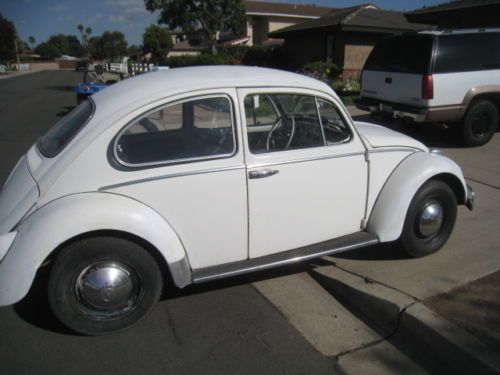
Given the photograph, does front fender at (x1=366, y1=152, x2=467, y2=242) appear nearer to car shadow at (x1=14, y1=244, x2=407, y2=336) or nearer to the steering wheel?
car shadow at (x1=14, y1=244, x2=407, y2=336)

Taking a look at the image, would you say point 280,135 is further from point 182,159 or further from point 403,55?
point 403,55

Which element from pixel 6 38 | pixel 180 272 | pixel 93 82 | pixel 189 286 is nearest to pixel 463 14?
pixel 93 82

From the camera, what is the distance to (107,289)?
9.76ft

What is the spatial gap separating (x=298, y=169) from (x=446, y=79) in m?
5.39

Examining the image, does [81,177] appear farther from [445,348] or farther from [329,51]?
[329,51]

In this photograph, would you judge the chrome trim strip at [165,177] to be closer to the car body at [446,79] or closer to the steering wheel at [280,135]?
the steering wheel at [280,135]

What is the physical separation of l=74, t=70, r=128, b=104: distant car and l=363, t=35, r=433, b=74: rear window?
783cm

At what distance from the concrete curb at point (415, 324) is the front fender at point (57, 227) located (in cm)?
172

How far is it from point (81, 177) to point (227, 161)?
100 cm

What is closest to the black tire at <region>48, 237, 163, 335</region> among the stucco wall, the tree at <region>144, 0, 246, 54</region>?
the stucco wall

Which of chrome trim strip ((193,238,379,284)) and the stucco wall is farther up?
the stucco wall

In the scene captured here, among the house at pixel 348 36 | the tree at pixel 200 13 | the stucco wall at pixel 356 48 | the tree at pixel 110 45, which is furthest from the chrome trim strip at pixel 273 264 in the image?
the tree at pixel 110 45

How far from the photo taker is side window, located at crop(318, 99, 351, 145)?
11.8 ft

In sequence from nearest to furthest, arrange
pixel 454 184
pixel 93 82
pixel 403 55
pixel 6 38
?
pixel 454 184
pixel 403 55
pixel 93 82
pixel 6 38
